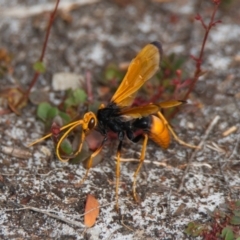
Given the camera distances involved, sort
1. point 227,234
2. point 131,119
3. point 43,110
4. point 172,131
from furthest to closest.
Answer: point 43,110 → point 172,131 → point 131,119 → point 227,234

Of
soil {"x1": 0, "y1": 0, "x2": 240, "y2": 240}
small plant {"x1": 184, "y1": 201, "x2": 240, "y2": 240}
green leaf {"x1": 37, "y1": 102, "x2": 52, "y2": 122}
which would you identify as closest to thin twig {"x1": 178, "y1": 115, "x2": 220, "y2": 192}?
soil {"x1": 0, "y1": 0, "x2": 240, "y2": 240}

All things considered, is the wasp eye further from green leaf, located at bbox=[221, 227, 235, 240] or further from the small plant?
green leaf, located at bbox=[221, 227, 235, 240]

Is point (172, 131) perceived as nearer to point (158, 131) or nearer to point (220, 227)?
point (158, 131)

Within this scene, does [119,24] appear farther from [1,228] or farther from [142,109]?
[1,228]

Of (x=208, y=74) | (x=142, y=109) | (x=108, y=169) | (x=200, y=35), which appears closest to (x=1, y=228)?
(x=108, y=169)

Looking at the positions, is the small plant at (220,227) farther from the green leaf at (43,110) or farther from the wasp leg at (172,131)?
the green leaf at (43,110)

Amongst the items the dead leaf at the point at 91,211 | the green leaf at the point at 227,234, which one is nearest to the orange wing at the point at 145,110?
the dead leaf at the point at 91,211

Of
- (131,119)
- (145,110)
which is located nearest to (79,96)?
(131,119)

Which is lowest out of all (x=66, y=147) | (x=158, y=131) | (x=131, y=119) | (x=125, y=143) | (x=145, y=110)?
(x=125, y=143)
